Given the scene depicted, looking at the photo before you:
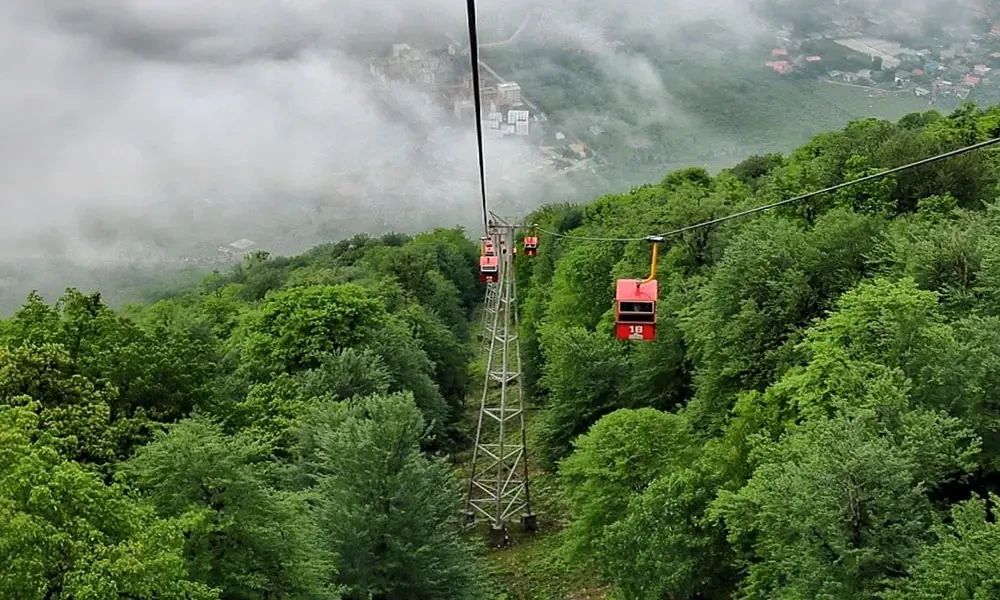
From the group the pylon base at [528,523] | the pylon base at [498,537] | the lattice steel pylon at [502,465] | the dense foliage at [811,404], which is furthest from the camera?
the pylon base at [528,523]

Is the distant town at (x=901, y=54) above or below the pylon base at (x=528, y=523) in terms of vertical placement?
above

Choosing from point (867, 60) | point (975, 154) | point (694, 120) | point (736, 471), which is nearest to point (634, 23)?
point (694, 120)

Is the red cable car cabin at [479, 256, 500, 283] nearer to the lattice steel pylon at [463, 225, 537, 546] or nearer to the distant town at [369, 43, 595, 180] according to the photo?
the lattice steel pylon at [463, 225, 537, 546]

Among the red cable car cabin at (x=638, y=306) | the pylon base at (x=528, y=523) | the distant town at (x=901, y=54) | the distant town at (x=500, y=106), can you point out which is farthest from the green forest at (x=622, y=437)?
the distant town at (x=901, y=54)

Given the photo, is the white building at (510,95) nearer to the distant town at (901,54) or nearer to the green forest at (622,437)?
the distant town at (901,54)

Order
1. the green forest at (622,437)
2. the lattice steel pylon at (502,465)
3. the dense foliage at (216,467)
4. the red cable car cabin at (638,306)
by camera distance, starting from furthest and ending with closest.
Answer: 1. the lattice steel pylon at (502,465)
2. the red cable car cabin at (638,306)
3. the green forest at (622,437)
4. the dense foliage at (216,467)

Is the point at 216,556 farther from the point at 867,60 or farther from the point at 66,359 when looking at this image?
the point at 867,60

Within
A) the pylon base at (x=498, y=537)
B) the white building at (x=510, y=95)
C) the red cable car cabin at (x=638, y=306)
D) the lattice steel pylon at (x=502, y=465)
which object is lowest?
the pylon base at (x=498, y=537)
